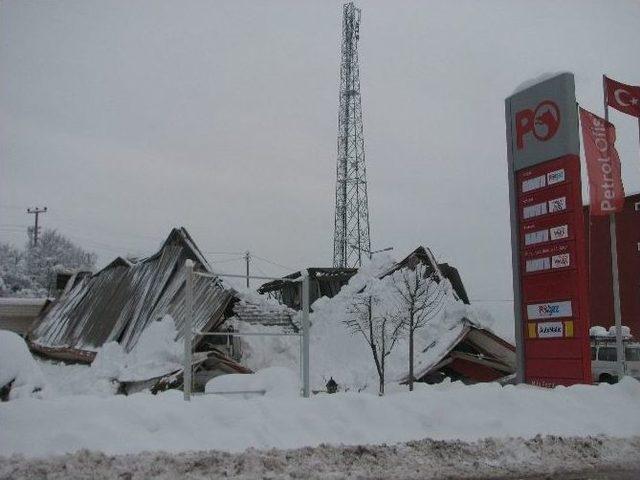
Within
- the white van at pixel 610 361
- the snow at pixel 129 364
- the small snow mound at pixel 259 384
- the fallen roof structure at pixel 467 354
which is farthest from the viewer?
the fallen roof structure at pixel 467 354

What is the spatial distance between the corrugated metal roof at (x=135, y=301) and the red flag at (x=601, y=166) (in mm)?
12089

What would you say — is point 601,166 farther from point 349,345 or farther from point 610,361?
point 349,345

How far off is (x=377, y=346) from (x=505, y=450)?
16.2 metres

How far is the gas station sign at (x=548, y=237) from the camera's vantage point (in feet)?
40.5

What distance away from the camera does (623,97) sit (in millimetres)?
14922

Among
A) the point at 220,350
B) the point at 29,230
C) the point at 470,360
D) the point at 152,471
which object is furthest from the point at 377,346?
the point at 29,230

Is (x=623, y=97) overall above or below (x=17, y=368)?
above

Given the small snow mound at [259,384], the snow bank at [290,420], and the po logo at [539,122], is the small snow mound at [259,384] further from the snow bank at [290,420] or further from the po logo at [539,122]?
the po logo at [539,122]

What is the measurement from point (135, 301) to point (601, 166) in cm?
1876

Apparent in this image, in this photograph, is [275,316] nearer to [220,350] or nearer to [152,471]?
[152,471]

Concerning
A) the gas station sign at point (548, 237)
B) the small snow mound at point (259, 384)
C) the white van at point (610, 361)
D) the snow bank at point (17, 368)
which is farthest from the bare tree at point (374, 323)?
the snow bank at point (17, 368)

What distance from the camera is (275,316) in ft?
35.7

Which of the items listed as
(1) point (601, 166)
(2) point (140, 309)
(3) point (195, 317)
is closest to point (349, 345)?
(3) point (195, 317)

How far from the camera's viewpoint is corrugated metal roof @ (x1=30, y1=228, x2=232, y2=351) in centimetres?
2284
